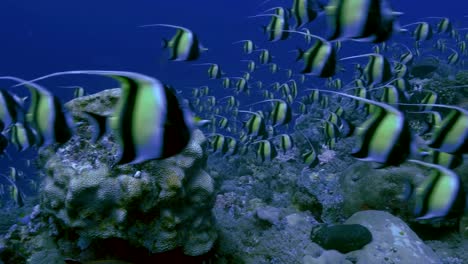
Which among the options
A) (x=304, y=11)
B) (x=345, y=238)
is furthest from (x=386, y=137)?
(x=345, y=238)

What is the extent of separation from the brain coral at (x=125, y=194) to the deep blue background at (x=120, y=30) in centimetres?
6296

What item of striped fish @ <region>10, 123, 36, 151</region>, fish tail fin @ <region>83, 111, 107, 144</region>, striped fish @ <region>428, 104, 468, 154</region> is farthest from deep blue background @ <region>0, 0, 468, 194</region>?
fish tail fin @ <region>83, 111, 107, 144</region>

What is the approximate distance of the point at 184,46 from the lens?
453cm

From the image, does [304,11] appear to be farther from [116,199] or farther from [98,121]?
[98,121]

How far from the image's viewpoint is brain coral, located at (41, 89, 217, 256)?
12.0 feet

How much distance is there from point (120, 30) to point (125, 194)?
331ft

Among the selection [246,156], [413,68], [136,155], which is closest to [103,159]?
[136,155]

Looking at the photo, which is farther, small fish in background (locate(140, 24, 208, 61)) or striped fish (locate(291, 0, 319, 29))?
small fish in background (locate(140, 24, 208, 61))

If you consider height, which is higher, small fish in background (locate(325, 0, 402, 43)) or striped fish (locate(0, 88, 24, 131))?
small fish in background (locate(325, 0, 402, 43))

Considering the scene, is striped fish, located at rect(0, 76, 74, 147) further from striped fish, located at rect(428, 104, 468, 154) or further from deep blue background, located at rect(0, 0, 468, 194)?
deep blue background, located at rect(0, 0, 468, 194)

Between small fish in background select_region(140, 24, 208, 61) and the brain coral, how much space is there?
850mm

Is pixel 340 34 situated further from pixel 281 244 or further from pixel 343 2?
pixel 281 244

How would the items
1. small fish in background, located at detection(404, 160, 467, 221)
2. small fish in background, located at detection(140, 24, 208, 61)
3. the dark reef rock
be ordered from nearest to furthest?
small fish in background, located at detection(404, 160, 467, 221), small fish in background, located at detection(140, 24, 208, 61), the dark reef rock

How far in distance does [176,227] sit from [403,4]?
114639 millimetres
